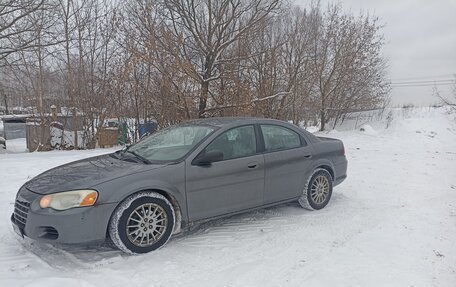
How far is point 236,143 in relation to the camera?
4.49 meters

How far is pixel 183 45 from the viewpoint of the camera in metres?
11.8

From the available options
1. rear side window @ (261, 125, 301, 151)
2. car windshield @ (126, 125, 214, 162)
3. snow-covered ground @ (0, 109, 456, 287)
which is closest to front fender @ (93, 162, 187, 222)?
car windshield @ (126, 125, 214, 162)

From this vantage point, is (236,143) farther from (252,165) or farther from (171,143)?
(171,143)

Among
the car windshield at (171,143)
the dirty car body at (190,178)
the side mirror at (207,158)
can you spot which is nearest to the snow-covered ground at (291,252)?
the dirty car body at (190,178)

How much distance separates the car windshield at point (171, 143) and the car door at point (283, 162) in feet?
2.99

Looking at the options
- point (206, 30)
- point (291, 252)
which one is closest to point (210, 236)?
point (291, 252)

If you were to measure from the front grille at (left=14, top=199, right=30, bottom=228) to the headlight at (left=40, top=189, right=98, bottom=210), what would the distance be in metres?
0.27

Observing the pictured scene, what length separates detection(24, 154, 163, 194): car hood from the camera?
3.50 m

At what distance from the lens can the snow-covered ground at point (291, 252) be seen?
3.14 m

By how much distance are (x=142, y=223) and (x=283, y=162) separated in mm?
2132

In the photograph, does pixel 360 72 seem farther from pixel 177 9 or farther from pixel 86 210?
pixel 86 210

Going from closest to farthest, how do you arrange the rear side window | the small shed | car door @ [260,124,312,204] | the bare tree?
car door @ [260,124,312,204] < the rear side window < the bare tree < the small shed

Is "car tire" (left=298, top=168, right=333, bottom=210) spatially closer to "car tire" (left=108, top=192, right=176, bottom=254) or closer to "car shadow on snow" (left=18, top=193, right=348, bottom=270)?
"car shadow on snow" (left=18, top=193, right=348, bottom=270)

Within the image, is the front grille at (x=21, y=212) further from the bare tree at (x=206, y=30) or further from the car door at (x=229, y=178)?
the bare tree at (x=206, y=30)
